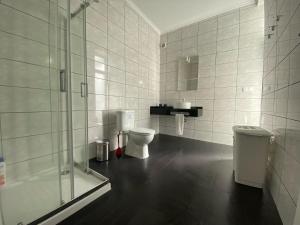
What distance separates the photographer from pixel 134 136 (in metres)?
2.05

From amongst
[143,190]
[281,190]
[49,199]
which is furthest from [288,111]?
[49,199]

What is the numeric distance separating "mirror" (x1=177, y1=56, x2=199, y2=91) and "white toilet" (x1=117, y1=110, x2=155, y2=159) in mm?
1627

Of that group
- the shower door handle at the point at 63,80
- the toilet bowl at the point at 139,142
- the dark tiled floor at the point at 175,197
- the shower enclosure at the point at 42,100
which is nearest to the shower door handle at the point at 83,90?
the shower enclosure at the point at 42,100

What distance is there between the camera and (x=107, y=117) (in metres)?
2.25

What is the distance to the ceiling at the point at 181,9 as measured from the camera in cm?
243

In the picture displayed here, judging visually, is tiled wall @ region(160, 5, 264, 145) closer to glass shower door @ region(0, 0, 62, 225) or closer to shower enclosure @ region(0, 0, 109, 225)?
shower enclosure @ region(0, 0, 109, 225)

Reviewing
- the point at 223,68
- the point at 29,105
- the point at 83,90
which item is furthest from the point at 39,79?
the point at 223,68

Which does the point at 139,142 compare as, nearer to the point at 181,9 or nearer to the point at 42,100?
the point at 42,100

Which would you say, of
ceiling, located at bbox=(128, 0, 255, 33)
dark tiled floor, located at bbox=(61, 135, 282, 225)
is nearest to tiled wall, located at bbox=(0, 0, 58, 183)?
dark tiled floor, located at bbox=(61, 135, 282, 225)

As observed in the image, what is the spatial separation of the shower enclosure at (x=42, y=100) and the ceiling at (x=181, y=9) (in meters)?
1.55

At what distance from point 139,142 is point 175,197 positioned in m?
0.96

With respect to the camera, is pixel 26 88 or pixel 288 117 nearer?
pixel 288 117

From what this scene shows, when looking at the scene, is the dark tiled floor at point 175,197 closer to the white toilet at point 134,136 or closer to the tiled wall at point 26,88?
the white toilet at point 134,136

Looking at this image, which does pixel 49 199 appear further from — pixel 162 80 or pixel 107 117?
pixel 162 80
